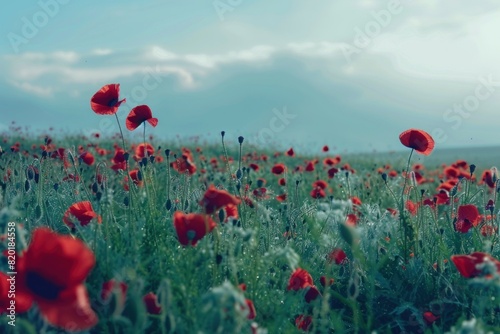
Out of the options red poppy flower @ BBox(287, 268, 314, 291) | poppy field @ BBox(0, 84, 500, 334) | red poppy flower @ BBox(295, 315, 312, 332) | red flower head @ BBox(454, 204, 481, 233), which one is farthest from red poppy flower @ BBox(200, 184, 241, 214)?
red flower head @ BBox(454, 204, 481, 233)

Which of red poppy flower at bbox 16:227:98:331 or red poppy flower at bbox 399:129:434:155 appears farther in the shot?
red poppy flower at bbox 399:129:434:155

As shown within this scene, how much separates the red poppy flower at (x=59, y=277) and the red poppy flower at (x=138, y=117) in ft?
7.17

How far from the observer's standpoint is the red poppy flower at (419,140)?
11.7 feet

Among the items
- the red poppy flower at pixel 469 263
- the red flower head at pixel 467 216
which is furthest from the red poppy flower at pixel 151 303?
the red flower head at pixel 467 216

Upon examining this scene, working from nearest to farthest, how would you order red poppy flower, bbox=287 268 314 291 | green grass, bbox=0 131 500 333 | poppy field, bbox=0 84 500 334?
poppy field, bbox=0 84 500 334 < green grass, bbox=0 131 500 333 < red poppy flower, bbox=287 268 314 291

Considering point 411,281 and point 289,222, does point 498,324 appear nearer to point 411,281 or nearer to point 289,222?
point 411,281

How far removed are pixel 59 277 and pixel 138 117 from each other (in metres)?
2.29

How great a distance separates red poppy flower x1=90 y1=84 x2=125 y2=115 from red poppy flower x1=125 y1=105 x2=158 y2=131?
0.12 metres

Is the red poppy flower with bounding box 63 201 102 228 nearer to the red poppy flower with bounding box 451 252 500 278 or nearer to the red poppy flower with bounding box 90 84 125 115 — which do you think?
the red poppy flower with bounding box 90 84 125 115

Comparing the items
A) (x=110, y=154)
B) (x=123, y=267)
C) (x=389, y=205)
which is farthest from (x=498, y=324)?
(x=110, y=154)

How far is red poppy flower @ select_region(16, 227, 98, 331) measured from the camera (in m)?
1.38

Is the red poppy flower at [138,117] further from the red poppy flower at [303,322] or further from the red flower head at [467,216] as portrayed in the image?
the red flower head at [467,216]

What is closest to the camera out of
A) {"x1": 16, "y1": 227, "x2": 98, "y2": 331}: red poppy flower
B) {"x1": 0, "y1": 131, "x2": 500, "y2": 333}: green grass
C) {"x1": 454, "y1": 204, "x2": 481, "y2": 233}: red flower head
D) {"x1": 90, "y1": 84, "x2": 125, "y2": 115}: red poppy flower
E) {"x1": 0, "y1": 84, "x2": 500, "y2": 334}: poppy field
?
{"x1": 16, "y1": 227, "x2": 98, "y2": 331}: red poppy flower

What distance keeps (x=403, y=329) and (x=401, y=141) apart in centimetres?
120
